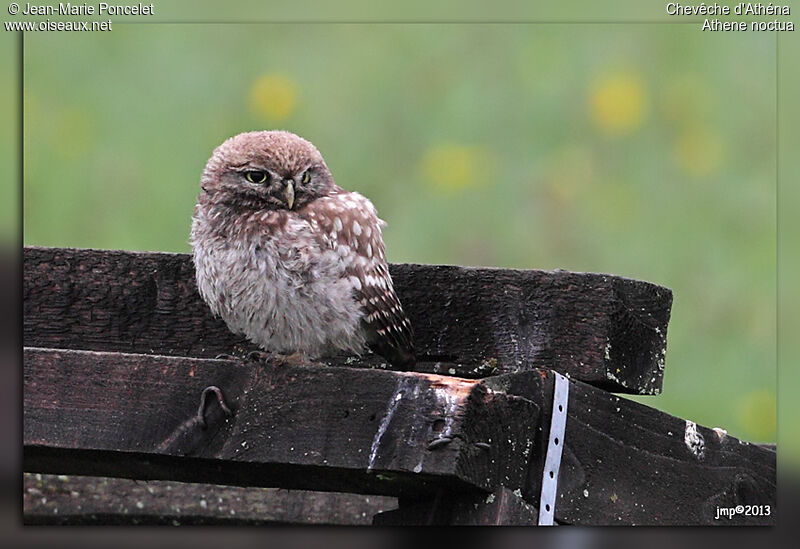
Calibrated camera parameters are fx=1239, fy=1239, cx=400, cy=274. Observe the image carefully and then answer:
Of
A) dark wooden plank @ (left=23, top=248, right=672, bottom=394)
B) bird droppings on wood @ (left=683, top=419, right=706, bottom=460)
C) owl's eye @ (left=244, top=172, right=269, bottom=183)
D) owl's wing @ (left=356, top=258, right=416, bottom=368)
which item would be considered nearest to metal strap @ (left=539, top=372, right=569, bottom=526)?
dark wooden plank @ (left=23, top=248, right=672, bottom=394)

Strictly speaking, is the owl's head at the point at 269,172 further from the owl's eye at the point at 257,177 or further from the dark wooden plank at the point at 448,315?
the dark wooden plank at the point at 448,315

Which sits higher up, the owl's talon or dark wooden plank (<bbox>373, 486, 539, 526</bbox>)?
the owl's talon

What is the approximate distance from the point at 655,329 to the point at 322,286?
0.90 m

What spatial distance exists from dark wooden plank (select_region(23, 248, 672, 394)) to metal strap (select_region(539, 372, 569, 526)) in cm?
32

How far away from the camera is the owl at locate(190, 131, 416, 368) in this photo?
132 inches

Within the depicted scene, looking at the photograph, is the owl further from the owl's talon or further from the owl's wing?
the owl's talon

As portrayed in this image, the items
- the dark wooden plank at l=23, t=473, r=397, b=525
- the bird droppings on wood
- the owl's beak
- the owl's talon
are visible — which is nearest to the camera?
the owl's talon

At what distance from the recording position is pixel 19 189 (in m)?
2.97

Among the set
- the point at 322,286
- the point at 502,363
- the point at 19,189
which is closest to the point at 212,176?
the point at 322,286

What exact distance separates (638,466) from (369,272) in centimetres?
91

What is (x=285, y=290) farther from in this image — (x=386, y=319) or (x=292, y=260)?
(x=386, y=319)

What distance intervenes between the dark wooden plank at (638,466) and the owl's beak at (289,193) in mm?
1022

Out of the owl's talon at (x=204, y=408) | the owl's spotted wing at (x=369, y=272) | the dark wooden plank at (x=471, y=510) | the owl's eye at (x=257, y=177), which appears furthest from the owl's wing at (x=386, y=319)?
the owl's talon at (x=204, y=408)

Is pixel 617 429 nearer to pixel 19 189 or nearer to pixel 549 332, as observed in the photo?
pixel 549 332
